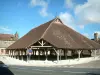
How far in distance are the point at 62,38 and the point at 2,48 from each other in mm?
40661

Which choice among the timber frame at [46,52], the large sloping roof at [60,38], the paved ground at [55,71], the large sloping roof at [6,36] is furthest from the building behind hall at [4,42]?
the paved ground at [55,71]

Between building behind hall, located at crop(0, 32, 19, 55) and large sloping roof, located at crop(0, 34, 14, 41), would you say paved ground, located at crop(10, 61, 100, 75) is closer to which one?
building behind hall, located at crop(0, 32, 19, 55)

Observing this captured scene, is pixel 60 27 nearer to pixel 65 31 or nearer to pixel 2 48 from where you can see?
pixel 65 31

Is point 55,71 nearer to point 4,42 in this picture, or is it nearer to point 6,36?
point 4,42

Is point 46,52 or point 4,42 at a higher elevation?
point 4,42

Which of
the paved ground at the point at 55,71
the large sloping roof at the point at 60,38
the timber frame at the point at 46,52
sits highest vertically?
the large sloping roof at the point at 60,38

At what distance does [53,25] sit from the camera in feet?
131

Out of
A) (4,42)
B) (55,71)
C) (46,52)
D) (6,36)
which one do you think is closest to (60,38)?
(46,52)

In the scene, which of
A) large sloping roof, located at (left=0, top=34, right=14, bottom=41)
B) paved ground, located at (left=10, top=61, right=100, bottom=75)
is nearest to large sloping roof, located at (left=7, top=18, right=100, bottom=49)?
paved ground, located at (left=10, top=61, right=100, bottom=75)

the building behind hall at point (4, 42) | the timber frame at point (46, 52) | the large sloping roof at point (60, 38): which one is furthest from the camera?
the building behind hall at point (4, 42)

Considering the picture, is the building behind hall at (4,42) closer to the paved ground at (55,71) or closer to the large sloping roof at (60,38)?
the large sloping roof at (60,38)

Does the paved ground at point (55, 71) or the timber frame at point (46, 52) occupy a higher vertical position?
the timber frame at point (46, 52)

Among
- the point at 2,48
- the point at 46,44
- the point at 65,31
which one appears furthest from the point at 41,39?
the point at 2,48

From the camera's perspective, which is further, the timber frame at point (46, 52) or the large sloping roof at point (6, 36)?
the large sloping roof at point (6, 36)
